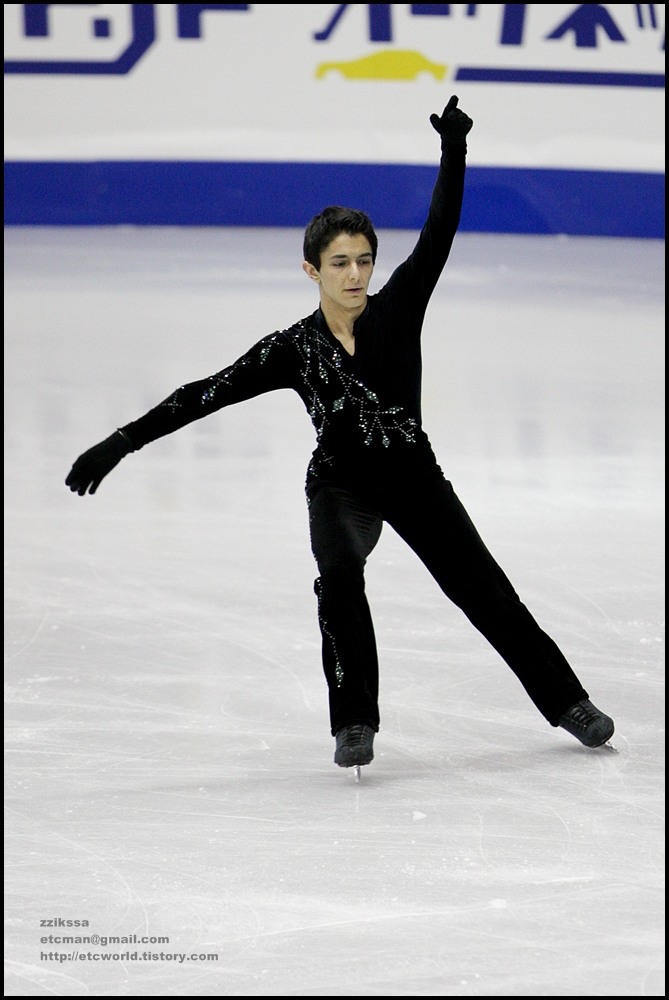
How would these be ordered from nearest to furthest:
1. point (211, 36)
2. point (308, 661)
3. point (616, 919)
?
point (616, 919) → point (308, 661) → point (211, 36)

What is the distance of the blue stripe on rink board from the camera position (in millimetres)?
10336

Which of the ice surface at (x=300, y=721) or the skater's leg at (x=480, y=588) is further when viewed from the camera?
the skater's leg at (x=480, y=588)

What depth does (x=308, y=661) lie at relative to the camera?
132 inches

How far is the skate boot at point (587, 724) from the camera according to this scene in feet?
9.26

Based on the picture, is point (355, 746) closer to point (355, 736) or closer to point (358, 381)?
point (355, 736)

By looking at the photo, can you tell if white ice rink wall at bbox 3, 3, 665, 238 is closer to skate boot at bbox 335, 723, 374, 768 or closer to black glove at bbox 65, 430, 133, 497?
black glove at bbox 65, 430, 133, 497

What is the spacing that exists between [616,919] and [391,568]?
1.97 metres

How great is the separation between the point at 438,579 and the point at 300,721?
0.42 metres

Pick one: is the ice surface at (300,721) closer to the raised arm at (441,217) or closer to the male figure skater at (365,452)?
the male figure skater at (365,452)

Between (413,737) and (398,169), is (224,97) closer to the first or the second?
(398,169)

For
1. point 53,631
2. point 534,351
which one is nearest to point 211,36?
point 534,351

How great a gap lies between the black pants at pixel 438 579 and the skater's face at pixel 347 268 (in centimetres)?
35

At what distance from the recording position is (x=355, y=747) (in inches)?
106

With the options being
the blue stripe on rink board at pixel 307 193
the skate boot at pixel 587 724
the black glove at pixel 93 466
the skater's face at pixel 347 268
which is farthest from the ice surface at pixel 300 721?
the blue stripe on rink board at pixel 307 193
